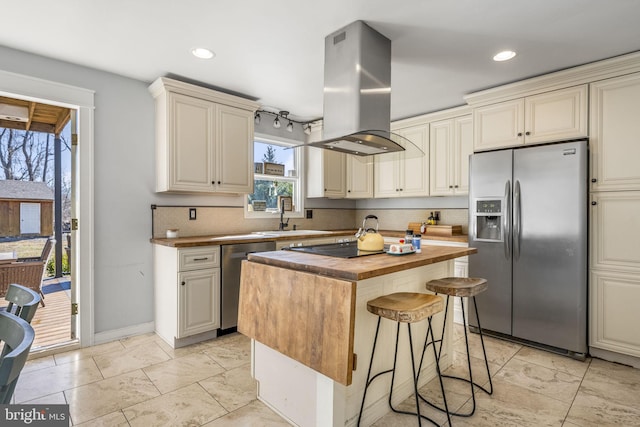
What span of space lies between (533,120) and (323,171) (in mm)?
2408

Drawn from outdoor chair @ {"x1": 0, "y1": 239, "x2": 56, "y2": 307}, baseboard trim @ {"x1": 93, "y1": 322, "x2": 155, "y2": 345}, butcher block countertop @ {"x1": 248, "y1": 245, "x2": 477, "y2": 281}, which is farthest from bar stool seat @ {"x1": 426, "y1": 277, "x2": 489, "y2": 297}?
outdoor chair @ {"x1": 0, "y1": 239, "x2": 56, "y2": 307}

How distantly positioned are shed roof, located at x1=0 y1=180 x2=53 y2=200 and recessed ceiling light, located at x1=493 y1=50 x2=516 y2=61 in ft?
19.7

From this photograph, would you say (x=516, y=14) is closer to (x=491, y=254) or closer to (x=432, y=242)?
(x=491, y=254)

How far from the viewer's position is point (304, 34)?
2.40m

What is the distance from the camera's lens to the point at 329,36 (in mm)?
2375

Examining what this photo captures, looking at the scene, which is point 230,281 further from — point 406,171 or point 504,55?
point 504,55

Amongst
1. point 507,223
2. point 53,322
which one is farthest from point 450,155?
point 53,322

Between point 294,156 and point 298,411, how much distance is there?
342 centimetres

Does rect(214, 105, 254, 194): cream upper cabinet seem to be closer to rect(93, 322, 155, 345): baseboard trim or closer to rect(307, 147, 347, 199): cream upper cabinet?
rect(307, 147, 347, 199): cream upper cabinet

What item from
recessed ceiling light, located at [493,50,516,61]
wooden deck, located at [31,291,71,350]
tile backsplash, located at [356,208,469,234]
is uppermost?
recessed ceiling light, located at [493,50,516,61]

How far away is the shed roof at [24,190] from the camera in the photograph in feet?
15.7

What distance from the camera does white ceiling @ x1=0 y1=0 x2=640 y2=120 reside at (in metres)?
2.07

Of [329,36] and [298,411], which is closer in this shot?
[298,411]

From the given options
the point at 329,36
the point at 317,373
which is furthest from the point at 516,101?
the point at 317,373
